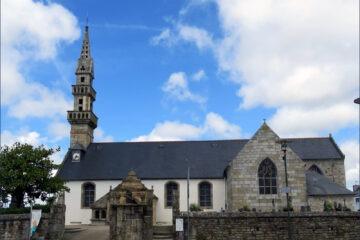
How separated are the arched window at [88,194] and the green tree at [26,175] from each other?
38.4 feet

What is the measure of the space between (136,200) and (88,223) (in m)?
22.0

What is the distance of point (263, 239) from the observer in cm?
2667

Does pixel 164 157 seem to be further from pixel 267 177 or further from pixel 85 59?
pixel 85 59

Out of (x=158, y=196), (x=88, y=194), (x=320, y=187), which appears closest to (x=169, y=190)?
(x=158, y=196)

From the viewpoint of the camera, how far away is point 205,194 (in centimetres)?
4484

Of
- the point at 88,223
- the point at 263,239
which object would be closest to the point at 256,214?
the point at 263,239

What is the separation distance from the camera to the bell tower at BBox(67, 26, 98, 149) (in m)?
52.2

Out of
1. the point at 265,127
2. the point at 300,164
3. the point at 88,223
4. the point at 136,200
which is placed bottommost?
the point at 88,223

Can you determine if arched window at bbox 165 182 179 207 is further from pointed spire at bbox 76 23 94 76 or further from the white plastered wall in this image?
pointed spire at bbox 76 23 94 76

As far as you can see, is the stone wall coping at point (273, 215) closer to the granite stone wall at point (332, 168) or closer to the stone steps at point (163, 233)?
the stone steps at point (163, 233)

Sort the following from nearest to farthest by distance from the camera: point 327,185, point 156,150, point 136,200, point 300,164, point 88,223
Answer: point 136,200 → point 300,164 → point 327,185 → point 88,223 → point 156,150

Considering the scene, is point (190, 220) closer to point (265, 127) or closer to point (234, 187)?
point (234, 187)

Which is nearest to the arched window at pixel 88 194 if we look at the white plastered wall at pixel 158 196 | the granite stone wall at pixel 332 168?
the white plastered wall at pixel 158 196

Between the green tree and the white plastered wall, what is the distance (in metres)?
11.5
